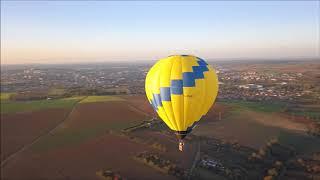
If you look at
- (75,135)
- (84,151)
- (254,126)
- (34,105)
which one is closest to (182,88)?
(84,151)

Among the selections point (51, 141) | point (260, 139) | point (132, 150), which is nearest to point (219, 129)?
point (260, 139)

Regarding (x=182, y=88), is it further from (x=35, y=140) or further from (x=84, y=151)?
(x=35, y=140)

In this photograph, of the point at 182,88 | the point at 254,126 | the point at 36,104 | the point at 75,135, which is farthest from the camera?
the point at 36,104

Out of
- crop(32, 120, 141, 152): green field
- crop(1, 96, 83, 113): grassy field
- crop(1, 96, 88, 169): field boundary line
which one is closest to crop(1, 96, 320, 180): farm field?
crop(32, 120, 141, 152): green field

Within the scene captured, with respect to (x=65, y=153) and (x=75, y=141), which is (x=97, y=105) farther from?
(x=65, y=153)

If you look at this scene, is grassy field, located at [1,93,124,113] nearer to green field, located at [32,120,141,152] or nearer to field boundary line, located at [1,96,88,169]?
field boundary line, located at [1,96,88,169]

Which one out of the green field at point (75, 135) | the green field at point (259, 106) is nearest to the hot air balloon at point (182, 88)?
the green field at point (75, 135)

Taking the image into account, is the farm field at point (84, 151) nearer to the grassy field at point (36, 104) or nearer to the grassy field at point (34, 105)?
the grassy field at point (34, 105)
